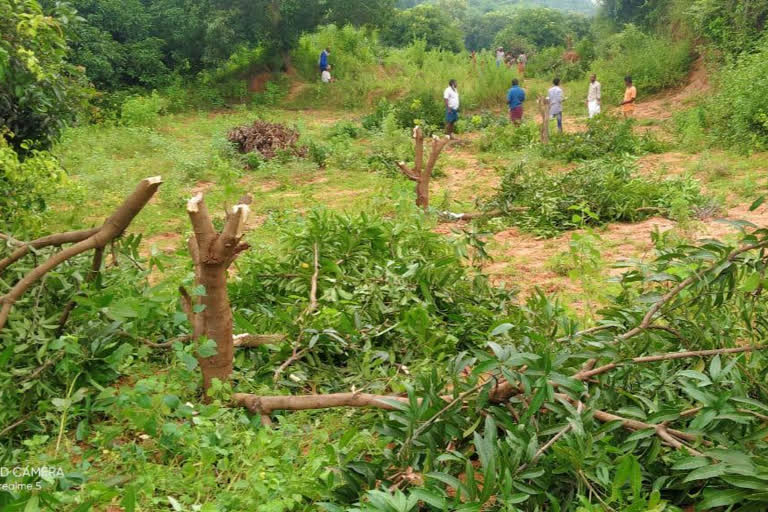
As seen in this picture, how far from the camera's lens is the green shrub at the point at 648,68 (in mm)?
15211

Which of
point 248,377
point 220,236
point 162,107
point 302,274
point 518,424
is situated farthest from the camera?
point 162,107

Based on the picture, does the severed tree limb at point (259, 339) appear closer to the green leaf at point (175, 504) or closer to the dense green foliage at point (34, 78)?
the green leaf at point (175, 504)

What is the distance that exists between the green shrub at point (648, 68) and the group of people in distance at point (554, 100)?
261cm

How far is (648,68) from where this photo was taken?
1559 cm

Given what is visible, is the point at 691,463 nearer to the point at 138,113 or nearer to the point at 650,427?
the point at 650,427

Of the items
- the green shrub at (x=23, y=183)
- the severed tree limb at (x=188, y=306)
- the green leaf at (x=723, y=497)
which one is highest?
the green shrub at (x=23, y=183)

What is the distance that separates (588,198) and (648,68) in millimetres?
10463

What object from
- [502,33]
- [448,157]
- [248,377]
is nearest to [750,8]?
[448,157]

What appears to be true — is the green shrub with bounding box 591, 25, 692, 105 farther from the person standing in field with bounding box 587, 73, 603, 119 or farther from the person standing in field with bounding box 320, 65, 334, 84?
the person standing in field with bounding box 320, 65, 334, 84

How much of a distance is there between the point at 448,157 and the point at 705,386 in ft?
29.1

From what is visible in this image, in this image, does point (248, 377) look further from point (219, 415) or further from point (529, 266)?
point (529, 266)

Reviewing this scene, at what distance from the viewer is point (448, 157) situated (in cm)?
1077

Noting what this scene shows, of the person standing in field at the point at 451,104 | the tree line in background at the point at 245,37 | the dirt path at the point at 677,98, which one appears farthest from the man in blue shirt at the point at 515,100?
the tree line in background at the point at 245,37

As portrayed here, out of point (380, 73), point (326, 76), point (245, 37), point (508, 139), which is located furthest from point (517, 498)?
point (380, 73)
